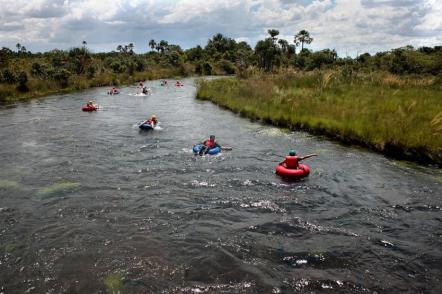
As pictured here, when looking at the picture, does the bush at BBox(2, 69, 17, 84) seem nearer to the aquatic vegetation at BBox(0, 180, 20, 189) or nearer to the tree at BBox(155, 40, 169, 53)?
the aquatic vegetation at BBox(0, 180, 20, 189)

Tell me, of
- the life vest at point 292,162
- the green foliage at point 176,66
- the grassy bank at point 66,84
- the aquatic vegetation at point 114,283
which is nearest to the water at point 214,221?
the aquatic vegetation at point 114,283

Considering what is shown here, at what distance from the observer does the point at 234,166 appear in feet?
50.0

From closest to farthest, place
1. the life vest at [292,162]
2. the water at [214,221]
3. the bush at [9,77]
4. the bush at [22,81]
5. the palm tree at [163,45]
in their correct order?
the water at [214,221]
the life vest at [292,162]
the bush at [9,77]
the bush at [22,81]
the palm tree at [163,45]

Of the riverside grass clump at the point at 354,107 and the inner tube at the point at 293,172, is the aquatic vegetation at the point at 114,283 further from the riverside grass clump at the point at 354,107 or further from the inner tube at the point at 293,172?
the riverside grass clump at the point at 354,107

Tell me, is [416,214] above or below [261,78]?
below

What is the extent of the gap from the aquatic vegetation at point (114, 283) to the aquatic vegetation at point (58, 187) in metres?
5.80

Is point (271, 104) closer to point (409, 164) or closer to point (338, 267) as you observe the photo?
point (409, 164)

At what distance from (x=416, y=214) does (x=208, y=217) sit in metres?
5.65

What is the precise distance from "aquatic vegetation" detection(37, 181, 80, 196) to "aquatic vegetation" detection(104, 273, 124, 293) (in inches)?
228

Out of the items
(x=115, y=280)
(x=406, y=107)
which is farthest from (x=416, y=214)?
(x=406, y=107)

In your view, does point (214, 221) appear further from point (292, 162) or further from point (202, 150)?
point (202, 150)

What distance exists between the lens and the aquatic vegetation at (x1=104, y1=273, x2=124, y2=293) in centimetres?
762

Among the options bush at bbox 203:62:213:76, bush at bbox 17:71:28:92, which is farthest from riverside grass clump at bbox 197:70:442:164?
bush at bbox 203:62:213:76

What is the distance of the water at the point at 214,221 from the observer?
26.3 ft
